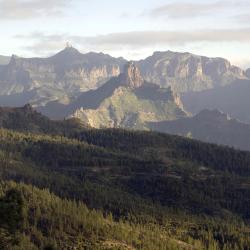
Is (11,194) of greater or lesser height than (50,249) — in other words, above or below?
above

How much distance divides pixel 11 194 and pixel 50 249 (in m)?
19.8

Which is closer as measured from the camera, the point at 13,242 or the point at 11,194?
the point at 13,242

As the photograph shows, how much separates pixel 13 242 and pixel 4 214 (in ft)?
30.3

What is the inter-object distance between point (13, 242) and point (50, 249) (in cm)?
1253

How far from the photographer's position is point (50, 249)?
180 metres

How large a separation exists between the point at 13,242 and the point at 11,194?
19.5m

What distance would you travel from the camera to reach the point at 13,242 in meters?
172

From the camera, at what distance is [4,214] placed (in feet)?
583

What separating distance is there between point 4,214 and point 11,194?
1110 centimetres

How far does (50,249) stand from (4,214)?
51.4 feet
